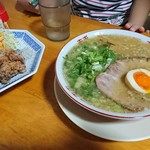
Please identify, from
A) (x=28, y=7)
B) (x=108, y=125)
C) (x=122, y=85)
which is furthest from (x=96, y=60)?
(x=28, y=7)

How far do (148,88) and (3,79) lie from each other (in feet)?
1.67

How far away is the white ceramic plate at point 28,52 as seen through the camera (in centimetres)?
92

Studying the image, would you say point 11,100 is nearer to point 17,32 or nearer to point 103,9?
point 17,32

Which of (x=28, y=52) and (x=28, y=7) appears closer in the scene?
(x=28, y=52)

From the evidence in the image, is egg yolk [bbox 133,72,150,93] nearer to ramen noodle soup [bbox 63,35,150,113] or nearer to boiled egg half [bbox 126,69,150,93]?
boiled egg half [bbox 126,69,150,93]

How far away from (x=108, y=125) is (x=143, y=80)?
0.19 meters

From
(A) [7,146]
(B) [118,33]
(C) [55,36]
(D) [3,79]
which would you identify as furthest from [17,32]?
(A) [7,146]

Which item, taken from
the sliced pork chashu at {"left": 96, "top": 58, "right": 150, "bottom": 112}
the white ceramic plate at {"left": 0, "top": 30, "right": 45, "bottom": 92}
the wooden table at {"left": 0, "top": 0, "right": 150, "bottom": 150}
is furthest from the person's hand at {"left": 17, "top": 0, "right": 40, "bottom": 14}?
the sliced pork chashu at {"left": 96, "top": 58, "right": 150, "bottom": 112}

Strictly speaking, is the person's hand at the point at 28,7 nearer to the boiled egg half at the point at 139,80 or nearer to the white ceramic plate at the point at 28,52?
the white ceramic plate at the point at 28,52

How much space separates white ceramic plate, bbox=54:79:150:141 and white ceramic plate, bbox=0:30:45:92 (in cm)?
20

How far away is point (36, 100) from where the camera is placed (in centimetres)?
89

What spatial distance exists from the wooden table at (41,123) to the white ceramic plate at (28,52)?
0.04 m

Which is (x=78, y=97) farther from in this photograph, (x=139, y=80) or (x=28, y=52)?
(x=28, y=52)

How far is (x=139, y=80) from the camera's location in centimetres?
84
